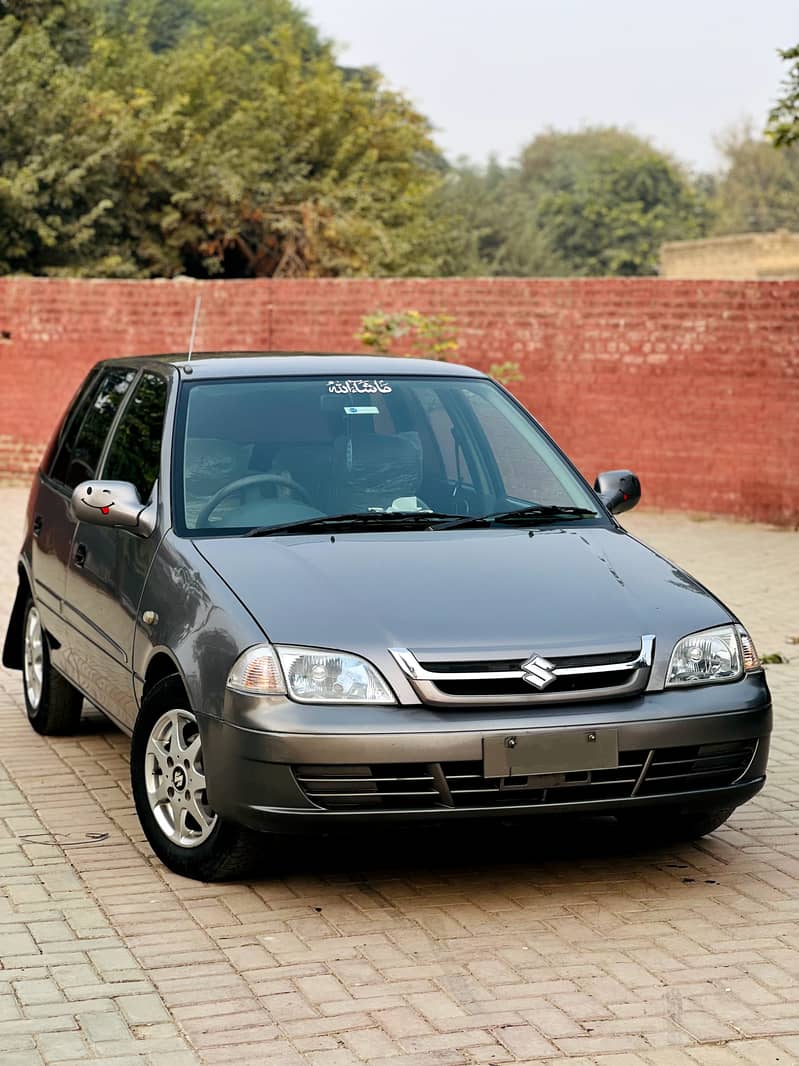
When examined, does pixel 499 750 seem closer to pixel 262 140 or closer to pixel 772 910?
pixel 772 910

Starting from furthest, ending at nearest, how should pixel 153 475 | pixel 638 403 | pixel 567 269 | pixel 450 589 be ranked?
pixel 567 269 < pixel 638 403 < pixel 153 475 < pixel 450 589

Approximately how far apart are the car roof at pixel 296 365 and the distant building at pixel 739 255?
44.0 metres

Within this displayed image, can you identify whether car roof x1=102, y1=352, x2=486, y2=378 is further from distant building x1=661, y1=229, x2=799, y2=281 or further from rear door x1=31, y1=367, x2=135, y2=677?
distant building x1=661, y1=229, x2=799, y2=281

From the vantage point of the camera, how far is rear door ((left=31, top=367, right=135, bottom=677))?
23.9 ft

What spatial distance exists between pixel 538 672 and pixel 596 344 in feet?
45.8

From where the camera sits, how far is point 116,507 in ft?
20.5

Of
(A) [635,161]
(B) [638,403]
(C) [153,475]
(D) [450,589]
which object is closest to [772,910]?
(D) [450,589]

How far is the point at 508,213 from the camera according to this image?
62875 millimetres

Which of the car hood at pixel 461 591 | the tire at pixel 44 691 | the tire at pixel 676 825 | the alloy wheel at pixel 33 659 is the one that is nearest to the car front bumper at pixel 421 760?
the car hood at pixel 461 591

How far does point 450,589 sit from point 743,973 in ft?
4.67

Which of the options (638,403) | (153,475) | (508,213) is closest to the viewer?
(153,475)

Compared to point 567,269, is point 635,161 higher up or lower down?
higher up

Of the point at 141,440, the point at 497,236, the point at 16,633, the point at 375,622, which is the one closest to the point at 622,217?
the point at 497,236

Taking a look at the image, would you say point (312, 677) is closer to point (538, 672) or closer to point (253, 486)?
point (538, 672)
